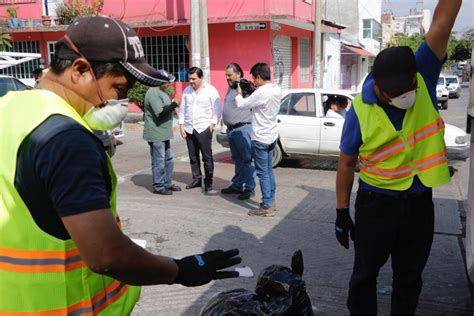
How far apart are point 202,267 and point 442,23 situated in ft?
6.49

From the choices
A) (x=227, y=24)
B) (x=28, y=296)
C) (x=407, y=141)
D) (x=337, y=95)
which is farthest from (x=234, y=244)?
(x=227, y=24)

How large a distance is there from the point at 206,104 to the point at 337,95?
2.98 meters

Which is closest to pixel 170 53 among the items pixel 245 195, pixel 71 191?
pixel 245 195

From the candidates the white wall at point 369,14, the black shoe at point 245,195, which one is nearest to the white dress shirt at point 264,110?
the black shoe at point 245,195

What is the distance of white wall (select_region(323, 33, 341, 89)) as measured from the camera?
80.7 feet

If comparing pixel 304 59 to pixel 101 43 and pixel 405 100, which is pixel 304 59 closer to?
pixel 405 100

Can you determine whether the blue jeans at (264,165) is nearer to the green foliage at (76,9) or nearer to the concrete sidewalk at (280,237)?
the concrete sidewalk at (280,237)

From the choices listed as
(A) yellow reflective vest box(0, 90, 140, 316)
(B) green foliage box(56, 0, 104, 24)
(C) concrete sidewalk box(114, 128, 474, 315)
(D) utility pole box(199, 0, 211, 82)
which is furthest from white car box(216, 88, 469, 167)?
(B) green foliage box(56, 0, 104, 24)

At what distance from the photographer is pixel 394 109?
2.89 meters

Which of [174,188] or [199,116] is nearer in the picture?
[199,116]

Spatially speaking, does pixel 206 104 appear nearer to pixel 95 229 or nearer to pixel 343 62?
pixel 95 229

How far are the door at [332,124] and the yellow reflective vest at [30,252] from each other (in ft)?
25.8

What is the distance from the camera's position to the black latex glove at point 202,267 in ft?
5.54

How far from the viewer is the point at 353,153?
3014 millimetres
